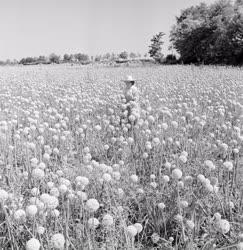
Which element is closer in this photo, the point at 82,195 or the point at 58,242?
the point at 58,242

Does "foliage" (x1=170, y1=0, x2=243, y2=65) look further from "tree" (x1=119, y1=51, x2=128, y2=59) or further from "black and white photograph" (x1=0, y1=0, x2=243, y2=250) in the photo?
"tree" (x1=119, y1=51, x2=128, y2=59)

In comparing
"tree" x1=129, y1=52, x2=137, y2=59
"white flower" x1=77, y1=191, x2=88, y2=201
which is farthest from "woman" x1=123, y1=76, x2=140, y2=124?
"tree" x1=129, y1=52, x2=137, y2=59

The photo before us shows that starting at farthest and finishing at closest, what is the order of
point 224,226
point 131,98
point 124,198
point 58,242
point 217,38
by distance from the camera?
point 217,38 → point 131,98 → point 124,198 → point 224,226 → point 58,242

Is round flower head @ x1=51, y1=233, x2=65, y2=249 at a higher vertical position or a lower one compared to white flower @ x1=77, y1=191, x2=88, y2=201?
lower

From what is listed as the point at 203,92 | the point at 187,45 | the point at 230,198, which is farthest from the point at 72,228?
the point at 187,45

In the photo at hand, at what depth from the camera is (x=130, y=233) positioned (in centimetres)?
204

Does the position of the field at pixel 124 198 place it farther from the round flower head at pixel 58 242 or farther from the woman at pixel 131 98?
the woman at pixel 131 98

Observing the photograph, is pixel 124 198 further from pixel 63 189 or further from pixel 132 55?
pixel 132 55

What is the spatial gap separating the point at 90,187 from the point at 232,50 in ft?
79.3

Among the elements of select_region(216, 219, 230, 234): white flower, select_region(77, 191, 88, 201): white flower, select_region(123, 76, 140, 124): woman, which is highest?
select_region(123, 76, 140, 124): woman

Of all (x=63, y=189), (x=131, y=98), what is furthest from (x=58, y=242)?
(x=131, y=98)

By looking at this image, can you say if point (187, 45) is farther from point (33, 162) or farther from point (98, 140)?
point (33, 162)

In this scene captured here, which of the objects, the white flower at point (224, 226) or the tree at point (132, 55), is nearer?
the white flower at point (224, 226)

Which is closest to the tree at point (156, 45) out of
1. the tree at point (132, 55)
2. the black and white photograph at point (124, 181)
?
the tree at point (132, 55)
